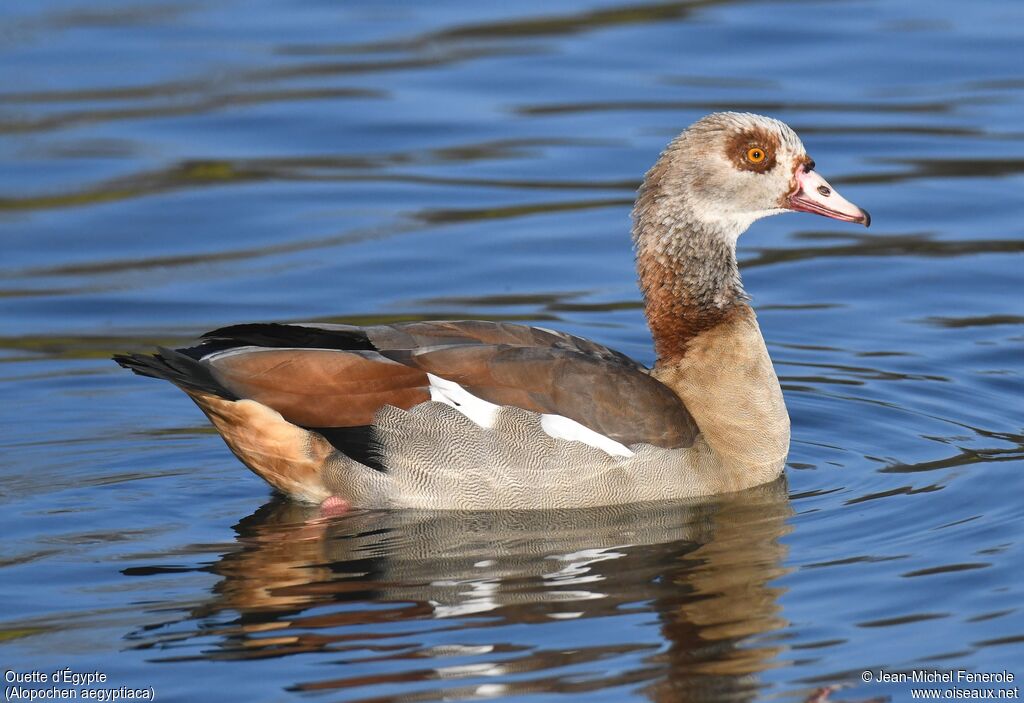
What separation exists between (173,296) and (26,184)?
9.34 ft

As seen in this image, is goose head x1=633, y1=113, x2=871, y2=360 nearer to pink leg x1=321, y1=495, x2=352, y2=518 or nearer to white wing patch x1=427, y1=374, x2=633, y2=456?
white wing patch x1=427, y1=374, x2=633, y2=456

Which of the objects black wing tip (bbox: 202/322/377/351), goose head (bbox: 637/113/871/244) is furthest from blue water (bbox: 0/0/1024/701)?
goose head (bbox: 637/113/871/244)

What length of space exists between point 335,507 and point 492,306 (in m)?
3.51

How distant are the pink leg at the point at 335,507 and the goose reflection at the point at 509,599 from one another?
60 millimetres

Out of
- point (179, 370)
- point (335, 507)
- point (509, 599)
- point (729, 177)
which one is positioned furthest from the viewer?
point (729, 177)

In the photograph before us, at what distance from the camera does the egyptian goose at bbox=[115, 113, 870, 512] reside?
8570 millimetres

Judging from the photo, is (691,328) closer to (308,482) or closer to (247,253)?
(308,482)

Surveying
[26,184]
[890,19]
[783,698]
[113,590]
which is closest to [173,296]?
[26,184]

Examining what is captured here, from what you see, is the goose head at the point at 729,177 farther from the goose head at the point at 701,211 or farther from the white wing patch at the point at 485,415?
the white wing patch at the point at 485,415

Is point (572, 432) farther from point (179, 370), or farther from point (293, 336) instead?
point (179, 370)

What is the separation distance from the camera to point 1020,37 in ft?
56.8

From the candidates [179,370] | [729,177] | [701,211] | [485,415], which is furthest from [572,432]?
[179,370]

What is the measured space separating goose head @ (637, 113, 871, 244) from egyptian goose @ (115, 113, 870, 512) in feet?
2.22

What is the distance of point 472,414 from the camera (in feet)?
28.1
